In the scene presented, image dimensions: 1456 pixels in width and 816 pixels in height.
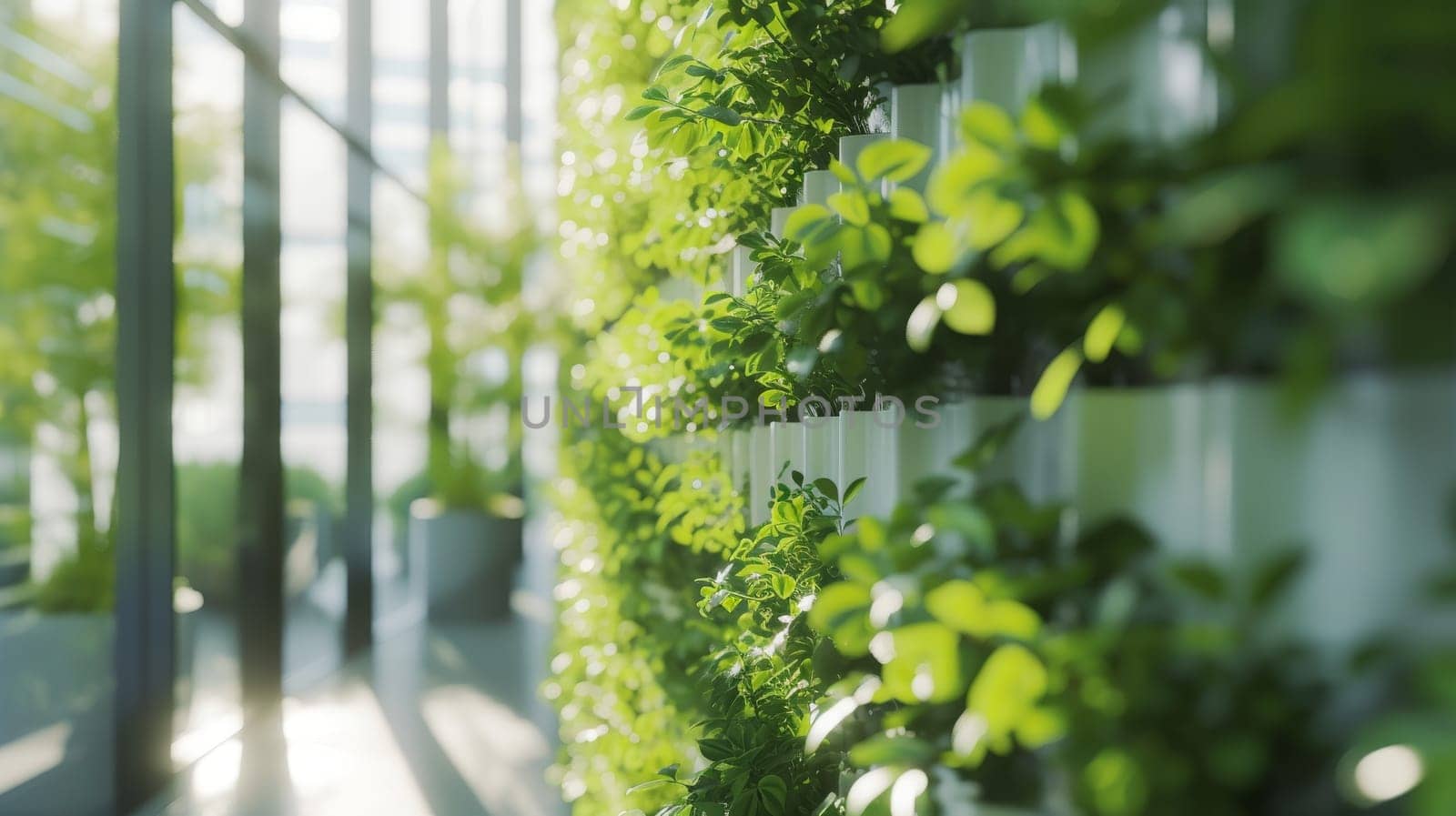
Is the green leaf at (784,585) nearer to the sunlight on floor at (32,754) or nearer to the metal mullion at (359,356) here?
the sunlight on floor at (32,754)

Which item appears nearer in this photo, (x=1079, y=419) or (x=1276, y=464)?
(x=1276, y=464)

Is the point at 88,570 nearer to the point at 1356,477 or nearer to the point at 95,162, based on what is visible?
the point at 95,162

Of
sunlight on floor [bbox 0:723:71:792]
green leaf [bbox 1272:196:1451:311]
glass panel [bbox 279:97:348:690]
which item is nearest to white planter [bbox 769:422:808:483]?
green leaf [bbox 1272:196:1451:311]

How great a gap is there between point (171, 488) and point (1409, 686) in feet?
10.6

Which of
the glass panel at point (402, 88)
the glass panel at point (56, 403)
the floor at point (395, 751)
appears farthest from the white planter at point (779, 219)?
the glass panel at point (402, 88)

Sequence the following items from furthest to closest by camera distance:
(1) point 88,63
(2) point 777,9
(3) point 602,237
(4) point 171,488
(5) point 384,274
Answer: (5) point 384,274 < (4) point 171,488 < (1) point 88,63 < (3) point 602,237 < (2) point 777,9

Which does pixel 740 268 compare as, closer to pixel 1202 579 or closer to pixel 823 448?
pixel 823 448

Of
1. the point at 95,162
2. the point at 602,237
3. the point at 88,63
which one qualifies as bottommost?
the point at 602,237

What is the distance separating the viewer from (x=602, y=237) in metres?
2.25

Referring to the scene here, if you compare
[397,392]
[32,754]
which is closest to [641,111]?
[32,754]

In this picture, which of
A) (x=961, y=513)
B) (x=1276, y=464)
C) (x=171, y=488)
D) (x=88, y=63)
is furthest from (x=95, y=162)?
(x=1276, y=464)

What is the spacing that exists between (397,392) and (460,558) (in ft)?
3.51

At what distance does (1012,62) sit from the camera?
27.1 inches

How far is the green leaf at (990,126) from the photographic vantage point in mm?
516
